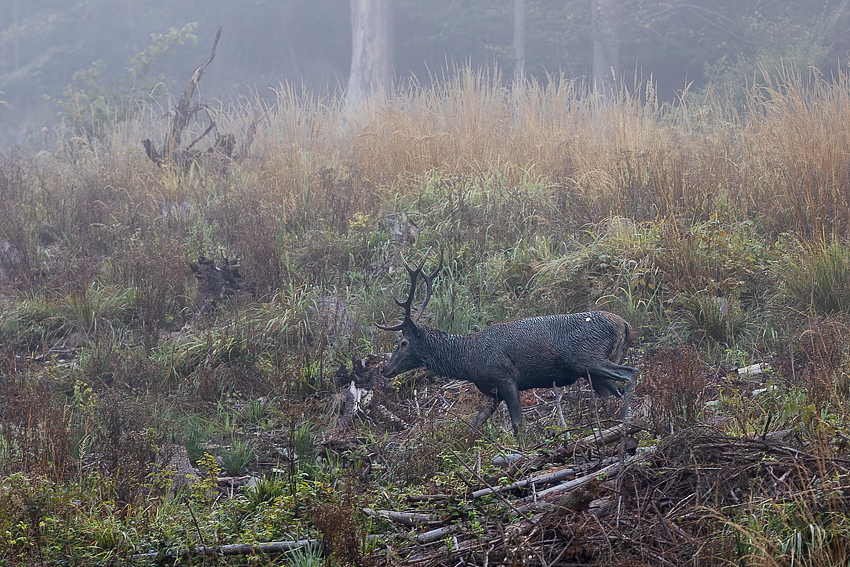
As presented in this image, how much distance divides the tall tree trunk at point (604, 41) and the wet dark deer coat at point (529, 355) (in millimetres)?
18666

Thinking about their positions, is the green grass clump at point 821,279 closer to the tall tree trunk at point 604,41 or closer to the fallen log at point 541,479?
the fallen log at point 541,479

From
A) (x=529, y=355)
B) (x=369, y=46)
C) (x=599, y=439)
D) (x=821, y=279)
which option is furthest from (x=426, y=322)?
(x=369, y=46)

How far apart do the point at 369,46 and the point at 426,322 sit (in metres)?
19.0

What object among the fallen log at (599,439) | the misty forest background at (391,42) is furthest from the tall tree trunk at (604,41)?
the fallen log at (599,439)

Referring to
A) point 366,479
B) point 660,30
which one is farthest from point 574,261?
point 660,30

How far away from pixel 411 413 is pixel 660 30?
864 inches

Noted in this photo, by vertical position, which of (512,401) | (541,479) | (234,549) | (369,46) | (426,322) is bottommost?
(426,322)

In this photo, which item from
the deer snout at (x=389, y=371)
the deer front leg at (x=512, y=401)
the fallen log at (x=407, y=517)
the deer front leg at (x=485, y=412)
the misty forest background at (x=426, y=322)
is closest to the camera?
the misty forest background at (x=426, y=322)

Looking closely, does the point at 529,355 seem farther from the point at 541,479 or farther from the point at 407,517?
the point at 407,517

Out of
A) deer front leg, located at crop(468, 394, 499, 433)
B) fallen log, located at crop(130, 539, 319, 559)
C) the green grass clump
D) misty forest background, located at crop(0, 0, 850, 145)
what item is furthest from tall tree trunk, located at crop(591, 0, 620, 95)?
fallen log, located at crop(130, 539, 319, 559)

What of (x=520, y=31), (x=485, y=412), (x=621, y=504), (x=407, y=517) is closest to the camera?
(x=621, y=504)

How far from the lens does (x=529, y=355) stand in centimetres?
503

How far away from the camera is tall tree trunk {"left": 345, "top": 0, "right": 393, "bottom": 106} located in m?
24.4

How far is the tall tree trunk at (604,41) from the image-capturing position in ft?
75.5
